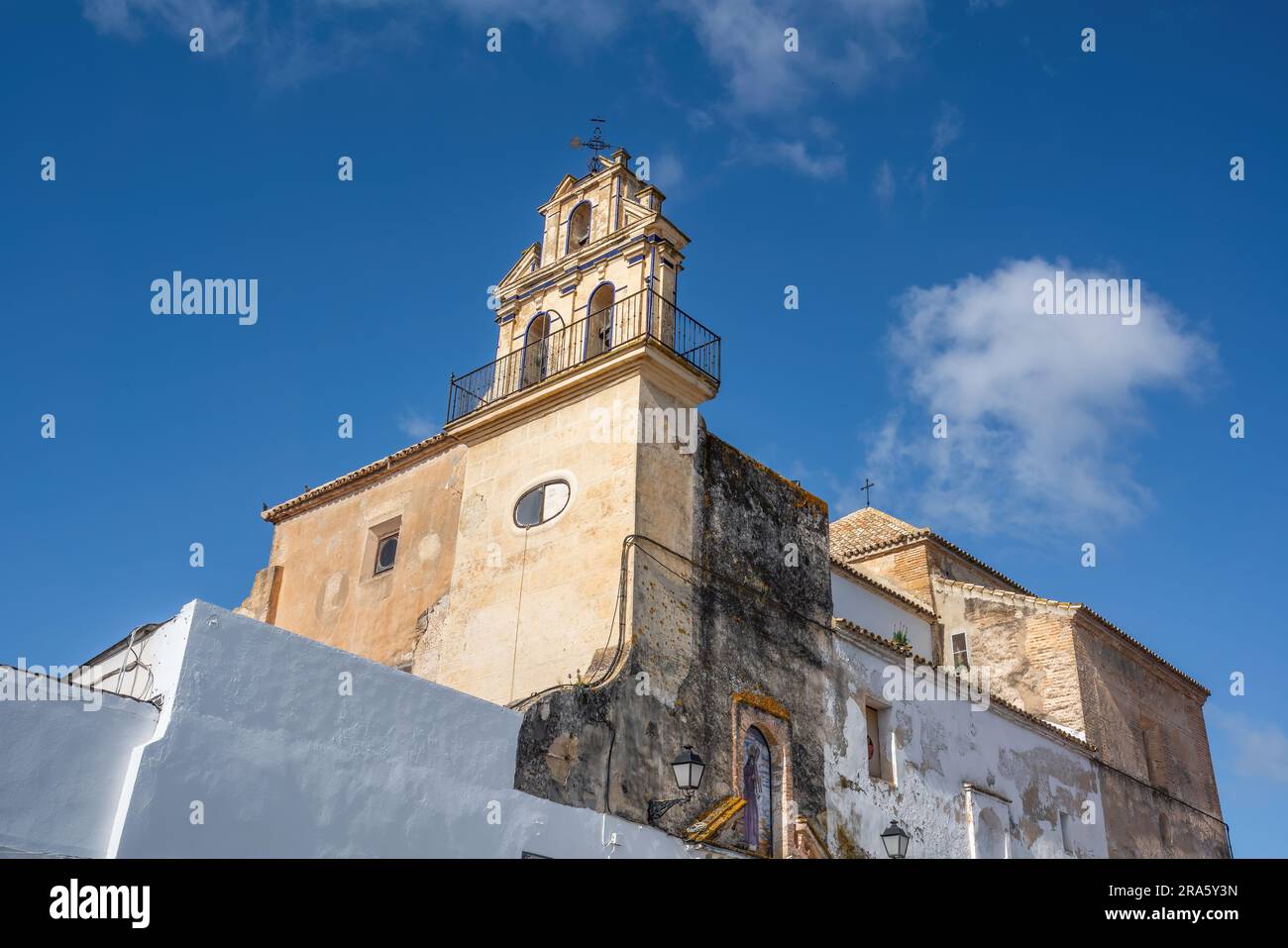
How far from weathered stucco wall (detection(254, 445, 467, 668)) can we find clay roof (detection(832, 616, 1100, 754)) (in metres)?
5.27

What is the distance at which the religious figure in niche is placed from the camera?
44.7 feet

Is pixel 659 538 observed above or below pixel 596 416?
below

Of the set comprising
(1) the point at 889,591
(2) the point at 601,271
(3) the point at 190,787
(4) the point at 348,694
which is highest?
(2) the point at 601,271

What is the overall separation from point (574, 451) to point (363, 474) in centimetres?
437

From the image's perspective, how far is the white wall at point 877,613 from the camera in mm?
19094

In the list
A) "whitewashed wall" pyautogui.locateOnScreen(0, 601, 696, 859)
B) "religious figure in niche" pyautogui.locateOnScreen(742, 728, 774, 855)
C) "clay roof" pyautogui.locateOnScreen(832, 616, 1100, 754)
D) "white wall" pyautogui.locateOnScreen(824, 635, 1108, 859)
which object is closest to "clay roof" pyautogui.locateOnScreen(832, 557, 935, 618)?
"clay roof" pyautogui.locateOnScreen(832, 616, 1100, 754)

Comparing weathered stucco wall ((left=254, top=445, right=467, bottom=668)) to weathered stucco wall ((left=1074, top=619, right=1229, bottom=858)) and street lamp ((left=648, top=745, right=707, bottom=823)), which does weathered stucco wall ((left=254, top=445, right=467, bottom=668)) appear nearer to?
street lamp ((left=648, top=745, right=707, bottom=823))

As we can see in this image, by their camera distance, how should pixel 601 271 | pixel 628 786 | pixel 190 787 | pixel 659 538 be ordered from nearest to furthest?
pixel 190 787
pixel 628 786
pixel 659 538
pixel 601 271

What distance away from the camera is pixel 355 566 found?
1712cm

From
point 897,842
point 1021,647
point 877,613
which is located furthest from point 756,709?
point 1021,647

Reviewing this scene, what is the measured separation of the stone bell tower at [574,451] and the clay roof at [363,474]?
0.69m
